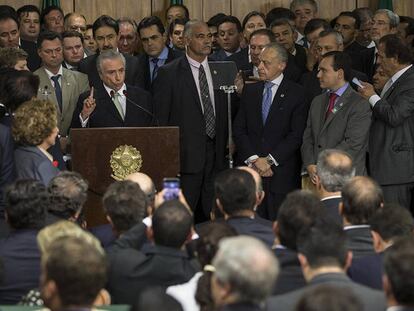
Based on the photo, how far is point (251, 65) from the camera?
845cm

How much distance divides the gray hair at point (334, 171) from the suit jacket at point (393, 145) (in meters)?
1.87

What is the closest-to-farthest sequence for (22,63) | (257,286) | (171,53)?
(257,286) < (22,63) < (171,53)

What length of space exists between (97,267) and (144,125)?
13.0 ft

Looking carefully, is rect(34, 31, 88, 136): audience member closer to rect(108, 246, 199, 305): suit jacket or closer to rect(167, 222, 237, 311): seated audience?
rect(108, 246, 199, 305): suit jacket

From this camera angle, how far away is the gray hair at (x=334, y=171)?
556cm

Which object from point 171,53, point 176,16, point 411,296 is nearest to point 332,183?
point 411,296

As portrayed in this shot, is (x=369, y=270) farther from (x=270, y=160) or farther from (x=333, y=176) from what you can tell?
(x=270, y=160)

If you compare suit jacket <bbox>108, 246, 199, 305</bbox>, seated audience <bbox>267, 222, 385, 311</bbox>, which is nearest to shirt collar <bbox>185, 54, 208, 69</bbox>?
suit jacket <bbox>108, 246, 199, 305</bbox>

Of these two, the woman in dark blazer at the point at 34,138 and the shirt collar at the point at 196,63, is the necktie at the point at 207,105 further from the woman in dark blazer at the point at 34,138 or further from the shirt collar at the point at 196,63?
the woman in dark blazer at the point at 34,138

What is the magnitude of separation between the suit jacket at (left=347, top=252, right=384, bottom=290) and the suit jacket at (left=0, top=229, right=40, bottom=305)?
1397 millimetres

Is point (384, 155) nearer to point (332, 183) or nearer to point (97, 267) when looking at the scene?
point (332, 183)

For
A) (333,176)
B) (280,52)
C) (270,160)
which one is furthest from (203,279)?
(280,52)

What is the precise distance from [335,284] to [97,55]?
5.11 metres

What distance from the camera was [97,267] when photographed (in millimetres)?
3354
